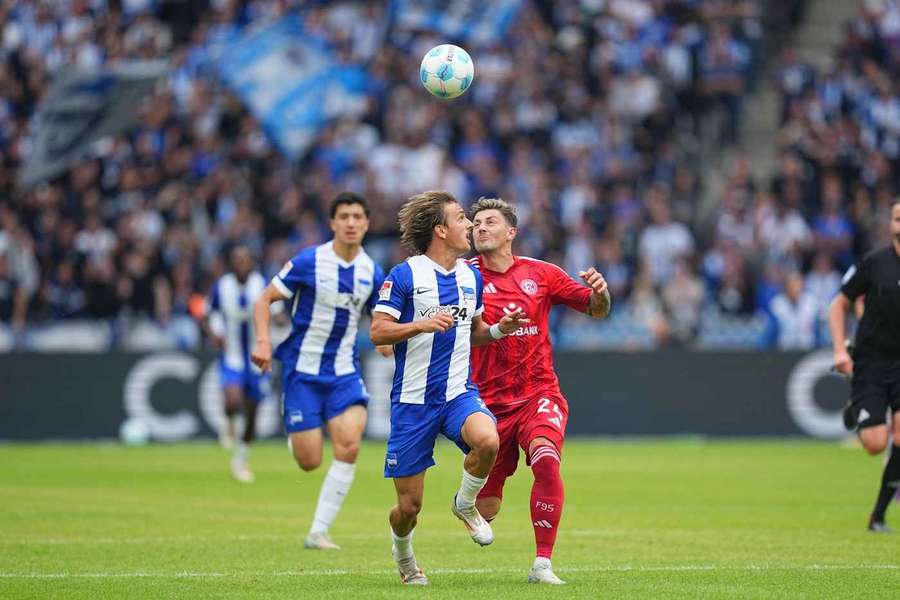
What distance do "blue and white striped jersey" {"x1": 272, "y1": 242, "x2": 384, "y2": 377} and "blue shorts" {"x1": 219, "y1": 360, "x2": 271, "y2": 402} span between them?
6.08 metres

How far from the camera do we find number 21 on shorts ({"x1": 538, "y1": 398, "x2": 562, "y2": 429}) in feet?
32.7

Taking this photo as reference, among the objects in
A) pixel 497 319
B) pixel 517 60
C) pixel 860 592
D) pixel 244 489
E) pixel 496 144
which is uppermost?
pixel 517 60

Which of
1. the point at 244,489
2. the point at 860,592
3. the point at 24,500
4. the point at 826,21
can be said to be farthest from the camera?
the point at 826,21

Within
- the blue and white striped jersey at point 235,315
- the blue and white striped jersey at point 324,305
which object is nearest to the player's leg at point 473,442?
the blue and white striped jersey at point 324,305

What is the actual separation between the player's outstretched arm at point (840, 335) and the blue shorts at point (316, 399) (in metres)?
4.08

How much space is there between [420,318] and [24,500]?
7401 mm

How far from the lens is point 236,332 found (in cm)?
1911

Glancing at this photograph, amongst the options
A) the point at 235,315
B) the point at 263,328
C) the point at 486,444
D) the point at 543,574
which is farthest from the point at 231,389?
the point at 543,574

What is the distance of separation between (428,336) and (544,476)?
3.92 ft

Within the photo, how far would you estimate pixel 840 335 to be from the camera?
12.9 meters

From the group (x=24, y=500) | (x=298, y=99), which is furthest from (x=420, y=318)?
(x=298, y=99)

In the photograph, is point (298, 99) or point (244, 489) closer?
point (244, 489)

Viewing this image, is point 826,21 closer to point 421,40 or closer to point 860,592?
point 421,40

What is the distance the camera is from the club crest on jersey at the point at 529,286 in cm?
1042
